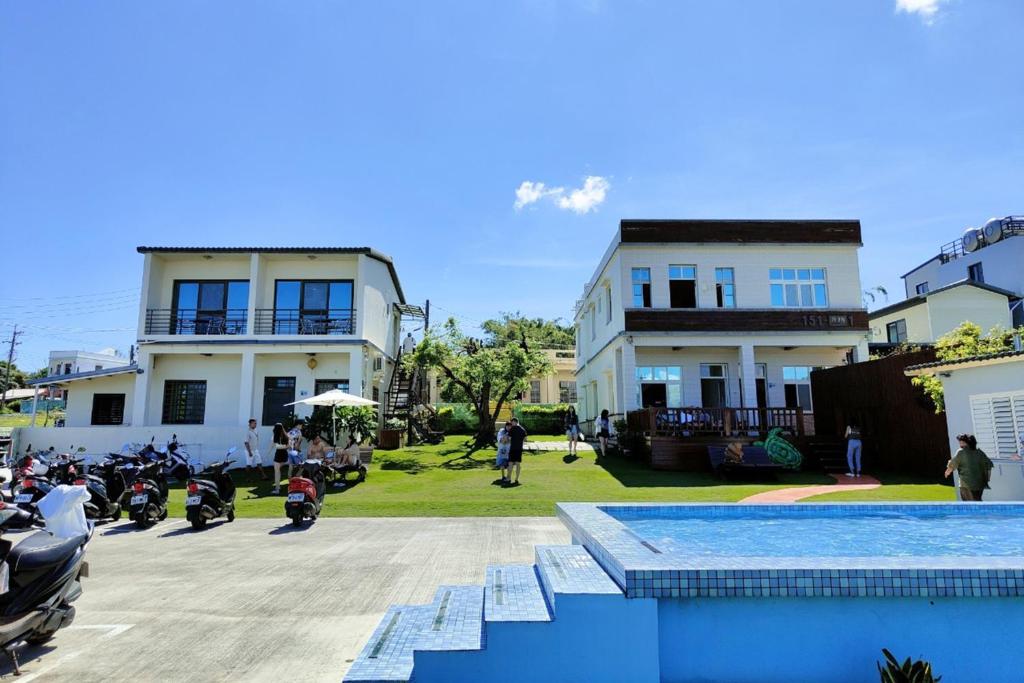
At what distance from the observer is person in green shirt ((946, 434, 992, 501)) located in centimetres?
905

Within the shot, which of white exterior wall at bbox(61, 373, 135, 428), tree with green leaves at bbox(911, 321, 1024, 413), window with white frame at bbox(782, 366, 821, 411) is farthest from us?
window with white frame at bbox(782, 366, 821, 411)

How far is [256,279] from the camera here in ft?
67.7

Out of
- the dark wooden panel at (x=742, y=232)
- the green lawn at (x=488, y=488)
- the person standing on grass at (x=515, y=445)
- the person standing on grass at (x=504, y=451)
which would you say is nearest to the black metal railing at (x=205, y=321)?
the green lawn at (x=488, y=488)

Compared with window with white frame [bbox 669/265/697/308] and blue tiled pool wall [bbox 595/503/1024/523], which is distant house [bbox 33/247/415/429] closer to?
window with white frame [bbox 669/265/697/308]

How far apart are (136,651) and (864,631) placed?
4942 mm

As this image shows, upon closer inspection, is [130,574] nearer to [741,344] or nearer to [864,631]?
[864,631]

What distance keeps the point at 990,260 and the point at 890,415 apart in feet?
77.3

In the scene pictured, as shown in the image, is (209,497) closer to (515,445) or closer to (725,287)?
(515,445)

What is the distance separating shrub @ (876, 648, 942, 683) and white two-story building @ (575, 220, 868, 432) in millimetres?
17355

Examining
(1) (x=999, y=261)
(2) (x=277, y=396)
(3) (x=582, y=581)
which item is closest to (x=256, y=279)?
(2) (x=277, y=396)

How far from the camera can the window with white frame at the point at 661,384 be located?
2219cm

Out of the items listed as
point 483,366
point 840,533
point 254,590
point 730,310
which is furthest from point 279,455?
point 730,310

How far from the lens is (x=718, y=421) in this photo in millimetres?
17547

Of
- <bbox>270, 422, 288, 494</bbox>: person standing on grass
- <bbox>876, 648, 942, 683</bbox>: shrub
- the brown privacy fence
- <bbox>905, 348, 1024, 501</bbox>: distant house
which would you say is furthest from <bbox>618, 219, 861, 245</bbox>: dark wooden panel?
<bbox>876, 648, 942, 683</bbox>: shrub
